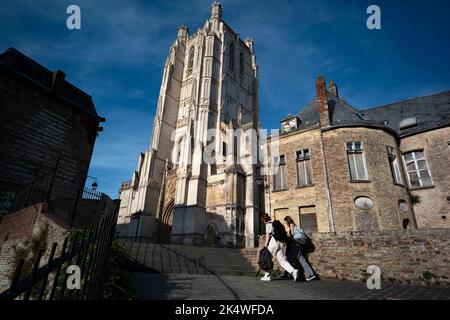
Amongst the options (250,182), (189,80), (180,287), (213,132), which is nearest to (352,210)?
(250,182)

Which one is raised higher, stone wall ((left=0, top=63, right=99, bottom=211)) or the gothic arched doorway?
stone wall ((left=0, top=63, right=99, bottom=211))

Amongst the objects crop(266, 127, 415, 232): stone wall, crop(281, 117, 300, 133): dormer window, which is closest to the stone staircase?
crop(266, 127, 415, 232): stone wall

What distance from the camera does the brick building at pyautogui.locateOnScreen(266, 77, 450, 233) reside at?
41.8 ft

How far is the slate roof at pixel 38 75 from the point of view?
1407 cm

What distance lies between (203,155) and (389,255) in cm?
1706

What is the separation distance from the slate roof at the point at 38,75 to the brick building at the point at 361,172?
14.0m

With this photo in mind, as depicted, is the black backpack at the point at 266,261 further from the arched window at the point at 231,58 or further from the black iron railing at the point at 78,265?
the arched window at the point at 231,58

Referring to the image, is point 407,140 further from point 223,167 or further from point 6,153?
point 6,153

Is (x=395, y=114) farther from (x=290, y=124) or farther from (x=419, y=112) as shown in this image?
(x=290, y=124)

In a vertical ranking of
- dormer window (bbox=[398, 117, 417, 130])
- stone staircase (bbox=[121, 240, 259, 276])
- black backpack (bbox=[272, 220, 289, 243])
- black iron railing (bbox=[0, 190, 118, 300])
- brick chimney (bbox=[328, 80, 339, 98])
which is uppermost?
brick chimney (bbox=[328, 80, 339, 98])

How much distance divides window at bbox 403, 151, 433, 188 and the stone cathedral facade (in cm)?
991

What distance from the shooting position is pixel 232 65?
36.2m

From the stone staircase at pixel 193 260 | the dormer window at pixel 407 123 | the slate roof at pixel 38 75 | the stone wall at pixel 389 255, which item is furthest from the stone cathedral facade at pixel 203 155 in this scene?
the stone wall at pixel 389 255

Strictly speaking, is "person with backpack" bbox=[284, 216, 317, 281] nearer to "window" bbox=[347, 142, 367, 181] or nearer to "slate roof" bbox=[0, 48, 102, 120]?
"window" bbox=[347, 142, 367, 181]
